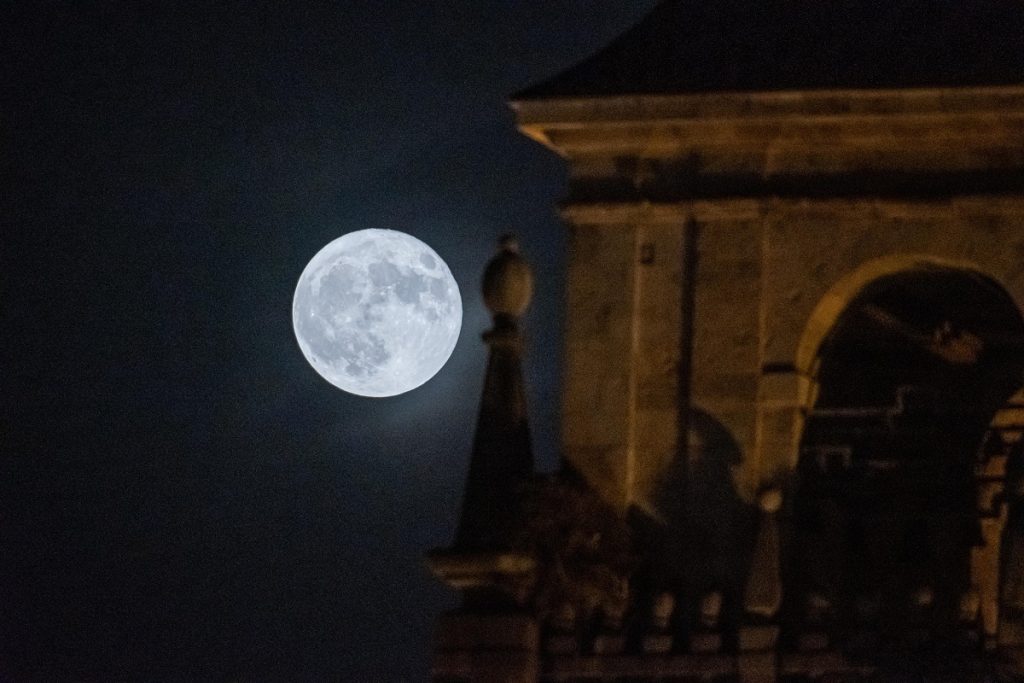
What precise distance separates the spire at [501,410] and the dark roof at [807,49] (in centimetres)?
150

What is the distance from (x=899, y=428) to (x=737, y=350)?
2.88 metres

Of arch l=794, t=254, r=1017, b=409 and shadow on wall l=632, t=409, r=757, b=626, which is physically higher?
arch l=794, t=254, r=1017, b=409

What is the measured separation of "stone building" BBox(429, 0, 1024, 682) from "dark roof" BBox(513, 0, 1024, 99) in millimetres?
36

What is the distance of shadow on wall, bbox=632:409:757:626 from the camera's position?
38.7 meters

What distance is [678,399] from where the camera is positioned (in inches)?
1547

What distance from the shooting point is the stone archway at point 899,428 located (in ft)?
128

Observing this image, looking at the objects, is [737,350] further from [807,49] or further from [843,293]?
[807,49]

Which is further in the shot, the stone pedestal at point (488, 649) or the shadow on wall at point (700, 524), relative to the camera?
the shadow on wall at point (700, 524)

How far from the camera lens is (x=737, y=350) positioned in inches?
1550

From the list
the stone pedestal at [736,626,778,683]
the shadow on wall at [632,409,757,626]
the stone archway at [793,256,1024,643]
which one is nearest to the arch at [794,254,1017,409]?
the stone archway at [793,256,1024,643]

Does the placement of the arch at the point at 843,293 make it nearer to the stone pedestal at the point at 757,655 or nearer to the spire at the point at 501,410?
the stone pedestal at the point at 757,655

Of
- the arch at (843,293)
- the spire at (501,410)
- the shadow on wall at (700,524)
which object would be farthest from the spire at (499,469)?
the arch at (843,293)

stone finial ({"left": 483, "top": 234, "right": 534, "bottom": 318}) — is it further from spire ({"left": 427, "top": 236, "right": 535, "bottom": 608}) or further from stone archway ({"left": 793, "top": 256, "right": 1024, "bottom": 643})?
stone archway ({"left": 793, "top": 256, "right": 1024, "bottom": 643})

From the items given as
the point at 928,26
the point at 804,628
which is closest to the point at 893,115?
the point at 928,26
